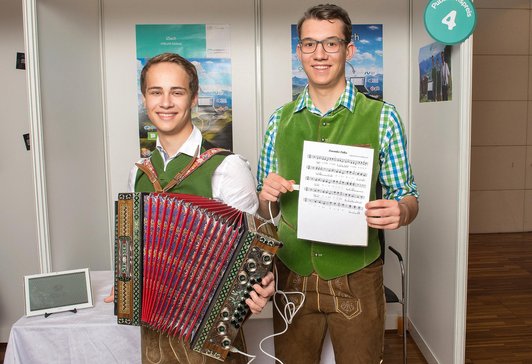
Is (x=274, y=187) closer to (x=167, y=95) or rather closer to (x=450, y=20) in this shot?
(x=167, y=95)

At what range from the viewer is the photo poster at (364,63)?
11.0ft

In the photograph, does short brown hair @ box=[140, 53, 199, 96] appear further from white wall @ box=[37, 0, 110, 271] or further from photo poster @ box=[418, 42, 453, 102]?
photo poster @ box=[418, 42, 453, 102]

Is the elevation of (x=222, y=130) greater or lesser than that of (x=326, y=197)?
greater

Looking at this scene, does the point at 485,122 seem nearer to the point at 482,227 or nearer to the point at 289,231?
the point at 482,227

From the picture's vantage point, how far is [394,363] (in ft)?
10.7

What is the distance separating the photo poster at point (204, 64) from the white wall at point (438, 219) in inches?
46.9

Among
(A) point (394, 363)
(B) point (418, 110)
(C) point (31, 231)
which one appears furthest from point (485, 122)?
(C) point (31, 231)

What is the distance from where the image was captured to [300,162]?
1797mm

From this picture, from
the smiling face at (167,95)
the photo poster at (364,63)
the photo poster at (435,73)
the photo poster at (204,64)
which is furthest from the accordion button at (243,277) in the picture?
the photo poster at (364,63)

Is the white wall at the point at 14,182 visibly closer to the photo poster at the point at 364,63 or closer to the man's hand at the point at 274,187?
the photo poster at the point at 364,63

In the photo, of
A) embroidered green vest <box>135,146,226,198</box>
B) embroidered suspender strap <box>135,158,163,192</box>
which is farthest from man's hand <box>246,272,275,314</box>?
embroidered suspender strap <box>135,158,163,192</box>

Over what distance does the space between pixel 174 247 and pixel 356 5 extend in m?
2.35

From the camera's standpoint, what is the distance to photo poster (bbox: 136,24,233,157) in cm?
328

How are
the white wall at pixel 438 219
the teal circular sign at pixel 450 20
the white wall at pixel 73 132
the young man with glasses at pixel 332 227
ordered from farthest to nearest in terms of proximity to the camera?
the white wall at pixel 438 219 < the white wall at pixel 73 132 < the teal circular sign at pixel 450 20 < the young man with glasses at pixel 332 227
